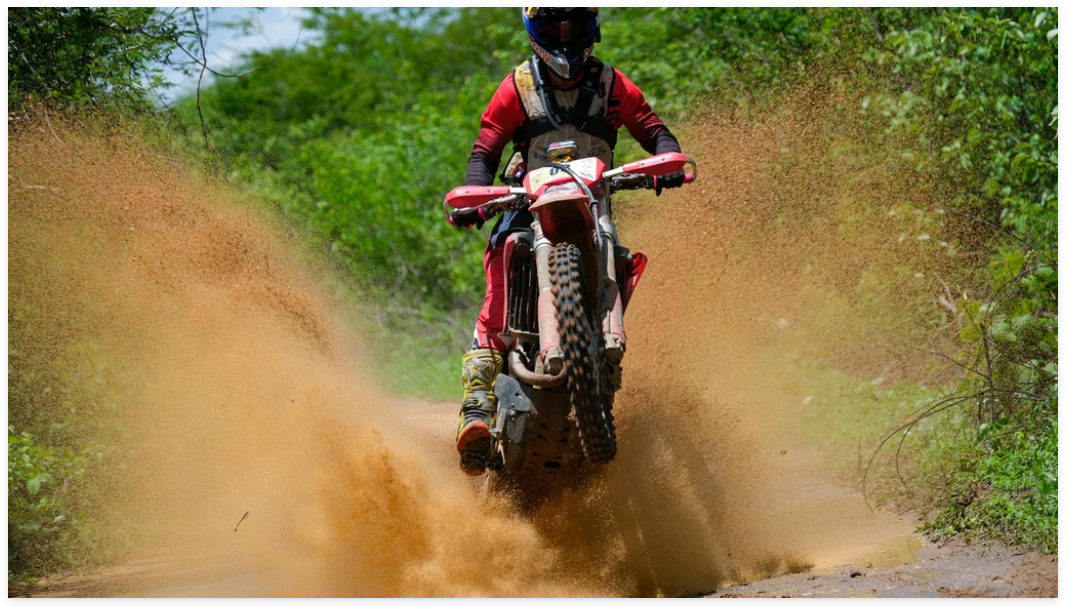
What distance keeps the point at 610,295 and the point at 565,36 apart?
1687 mm

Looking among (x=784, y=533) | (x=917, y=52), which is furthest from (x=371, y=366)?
(x=917, y=52)

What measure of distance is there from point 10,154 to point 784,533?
605cm

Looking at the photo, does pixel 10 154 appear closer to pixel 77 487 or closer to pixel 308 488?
pixel 77 487

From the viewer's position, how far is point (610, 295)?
5.77 m

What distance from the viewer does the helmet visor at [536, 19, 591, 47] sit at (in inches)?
255

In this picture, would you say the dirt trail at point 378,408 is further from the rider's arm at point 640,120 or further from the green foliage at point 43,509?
the rider's arm at point 640,120

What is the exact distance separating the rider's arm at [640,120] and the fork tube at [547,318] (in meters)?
1.42

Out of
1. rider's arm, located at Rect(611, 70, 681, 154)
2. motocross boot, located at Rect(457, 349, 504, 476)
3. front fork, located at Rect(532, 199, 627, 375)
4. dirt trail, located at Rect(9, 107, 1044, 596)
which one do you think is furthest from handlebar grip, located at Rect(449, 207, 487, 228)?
dirt trail, located at Rect(9, 107, 1044, 596)

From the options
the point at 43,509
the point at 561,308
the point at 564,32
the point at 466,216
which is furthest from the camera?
the point at 43,509

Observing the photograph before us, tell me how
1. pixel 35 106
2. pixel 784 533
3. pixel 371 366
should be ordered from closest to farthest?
pixel 784 533
pixel 35 106
pixel 371 366

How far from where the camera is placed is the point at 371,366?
8953 millimetres

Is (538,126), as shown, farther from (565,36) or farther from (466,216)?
(466,216)

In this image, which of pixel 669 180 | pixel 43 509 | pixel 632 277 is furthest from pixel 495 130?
pixel 43 509

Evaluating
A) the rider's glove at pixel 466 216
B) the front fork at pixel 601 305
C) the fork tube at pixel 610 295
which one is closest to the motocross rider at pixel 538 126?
the rider's glove at pixel 466 216
